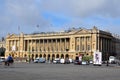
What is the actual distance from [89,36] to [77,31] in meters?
7.83

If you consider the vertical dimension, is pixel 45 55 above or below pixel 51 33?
below

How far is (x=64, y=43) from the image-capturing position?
178500mm

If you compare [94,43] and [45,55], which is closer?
[94,43]

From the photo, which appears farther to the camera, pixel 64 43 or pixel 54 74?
pixel 64 43

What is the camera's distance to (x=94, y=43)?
16450 centimetres

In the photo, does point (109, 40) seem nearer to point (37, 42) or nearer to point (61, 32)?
point (61, 32)

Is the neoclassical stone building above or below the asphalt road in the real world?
above

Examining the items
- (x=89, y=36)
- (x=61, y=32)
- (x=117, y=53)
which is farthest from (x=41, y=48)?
(x=117, y=53)

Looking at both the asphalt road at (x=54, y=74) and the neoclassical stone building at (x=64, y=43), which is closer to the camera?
the asphalt road at (x=54, y=74)

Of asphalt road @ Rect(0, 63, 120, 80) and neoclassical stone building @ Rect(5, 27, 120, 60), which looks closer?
asphalt road @ Rect(0, 63, 120, 80)

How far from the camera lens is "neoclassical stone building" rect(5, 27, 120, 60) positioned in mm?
167000

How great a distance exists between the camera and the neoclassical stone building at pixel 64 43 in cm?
16700

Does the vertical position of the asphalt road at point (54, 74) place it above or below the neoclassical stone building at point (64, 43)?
below

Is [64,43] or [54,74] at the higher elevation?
[64,43]
